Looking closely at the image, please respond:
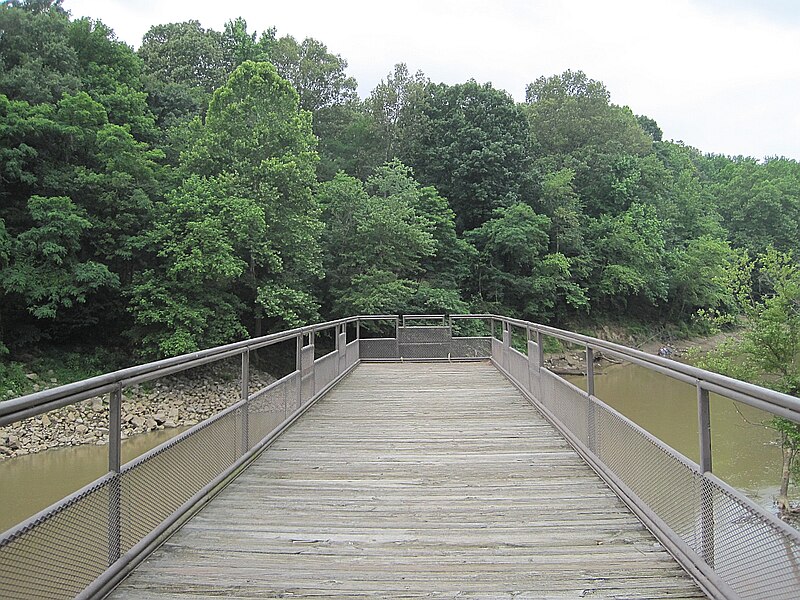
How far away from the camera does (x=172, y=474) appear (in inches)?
136

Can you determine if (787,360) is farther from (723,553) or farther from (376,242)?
(723,553)

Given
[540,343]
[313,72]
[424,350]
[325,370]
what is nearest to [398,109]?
[313,72]

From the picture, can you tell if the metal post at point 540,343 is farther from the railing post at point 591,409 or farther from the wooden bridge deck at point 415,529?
the railing post at point 591,409

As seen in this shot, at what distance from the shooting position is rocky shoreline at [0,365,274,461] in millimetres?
14458

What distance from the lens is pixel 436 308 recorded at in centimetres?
2211

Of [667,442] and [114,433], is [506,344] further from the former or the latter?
[114,433]

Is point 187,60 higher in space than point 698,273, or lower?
higher

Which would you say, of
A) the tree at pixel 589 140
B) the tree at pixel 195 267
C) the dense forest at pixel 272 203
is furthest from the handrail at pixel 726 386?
the tree at pixel 589 140

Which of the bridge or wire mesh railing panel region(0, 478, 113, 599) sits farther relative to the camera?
the bridge

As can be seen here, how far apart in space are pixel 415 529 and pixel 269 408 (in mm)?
2576

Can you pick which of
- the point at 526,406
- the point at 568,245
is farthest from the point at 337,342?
the point at 568,245

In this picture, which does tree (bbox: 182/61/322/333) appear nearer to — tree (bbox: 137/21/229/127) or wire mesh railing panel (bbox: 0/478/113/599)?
tree (bbox: 137/21/229/127)

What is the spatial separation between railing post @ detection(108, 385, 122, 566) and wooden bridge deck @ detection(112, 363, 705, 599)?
0.17m

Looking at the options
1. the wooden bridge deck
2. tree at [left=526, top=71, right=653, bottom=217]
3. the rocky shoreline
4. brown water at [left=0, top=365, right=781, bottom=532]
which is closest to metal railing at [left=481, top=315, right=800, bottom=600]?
the wooden bridge deck
